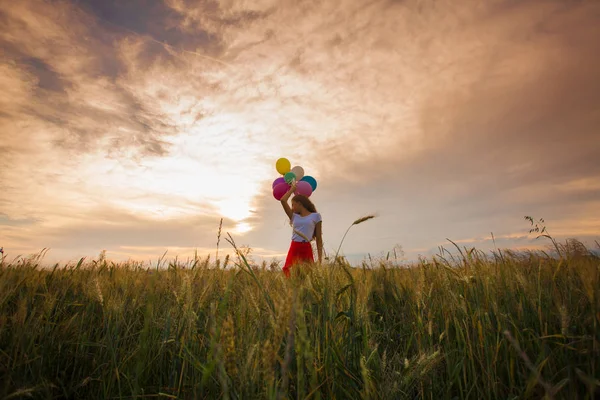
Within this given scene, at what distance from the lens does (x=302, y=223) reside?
25.0 ft

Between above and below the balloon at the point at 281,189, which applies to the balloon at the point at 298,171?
above

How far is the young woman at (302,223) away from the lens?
727 centimetres

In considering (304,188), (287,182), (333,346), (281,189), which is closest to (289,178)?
(287,182)

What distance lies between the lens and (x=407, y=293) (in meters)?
2.59

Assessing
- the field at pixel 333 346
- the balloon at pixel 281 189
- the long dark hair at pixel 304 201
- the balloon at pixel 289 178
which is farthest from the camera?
the balloon at pixel 281 189

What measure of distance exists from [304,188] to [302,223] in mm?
1329

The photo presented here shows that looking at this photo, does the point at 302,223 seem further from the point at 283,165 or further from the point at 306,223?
the point at 283,165

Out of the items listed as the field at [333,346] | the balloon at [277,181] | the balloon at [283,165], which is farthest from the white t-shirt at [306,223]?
the field at [333,346]

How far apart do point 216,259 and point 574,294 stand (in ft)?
8.09

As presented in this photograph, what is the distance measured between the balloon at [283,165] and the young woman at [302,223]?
954 millimetres

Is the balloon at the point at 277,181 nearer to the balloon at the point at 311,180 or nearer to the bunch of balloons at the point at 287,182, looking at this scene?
the bunch of balloons at the point at 287,182

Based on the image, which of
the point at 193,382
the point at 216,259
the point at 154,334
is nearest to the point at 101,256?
the point at 216,259

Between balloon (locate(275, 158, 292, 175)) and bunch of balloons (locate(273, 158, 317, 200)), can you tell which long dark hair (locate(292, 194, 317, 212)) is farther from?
balloon (locate(275, 158, 292, 175))

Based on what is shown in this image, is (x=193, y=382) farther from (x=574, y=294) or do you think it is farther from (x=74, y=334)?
(x=574, y=294)
